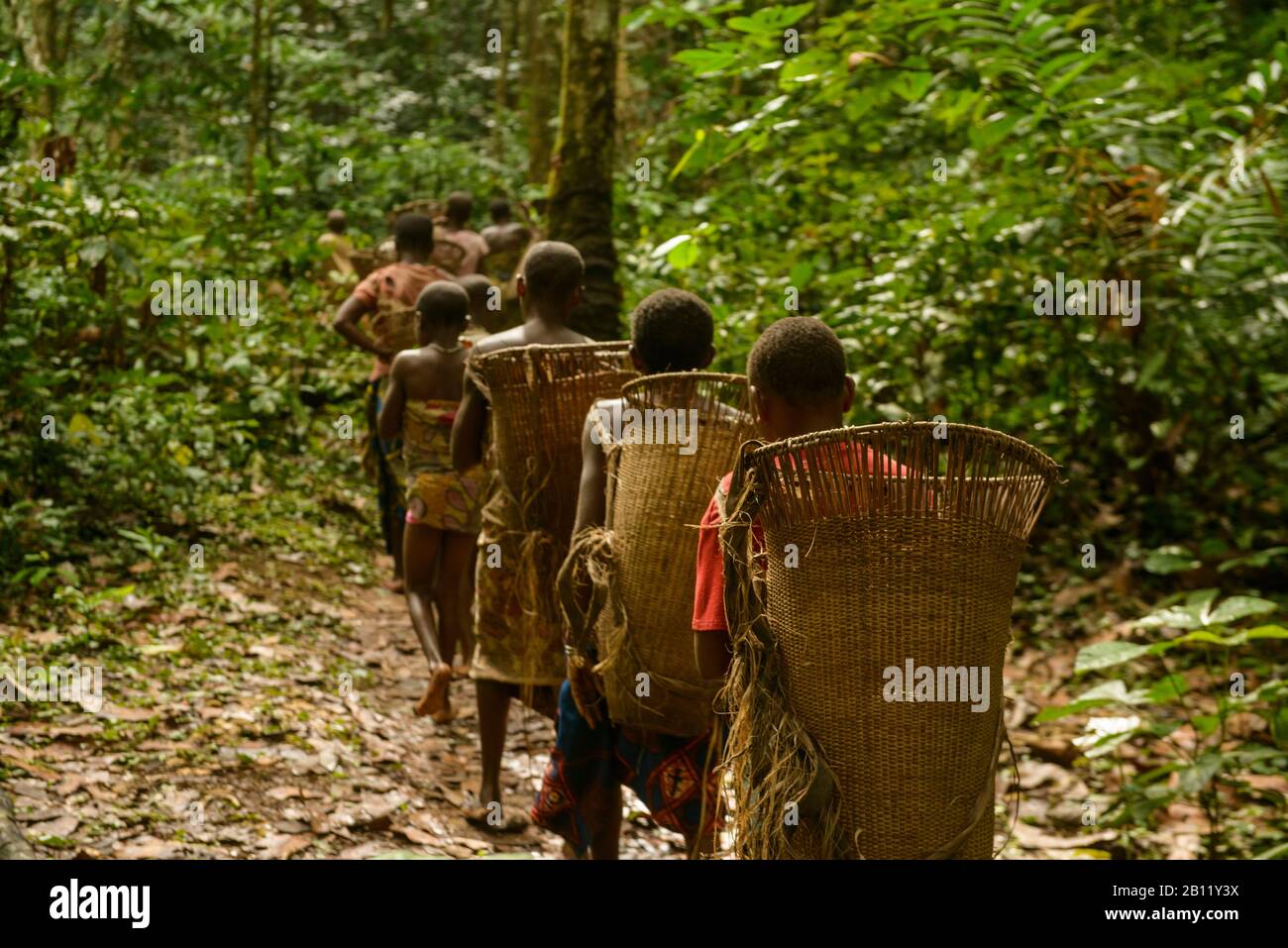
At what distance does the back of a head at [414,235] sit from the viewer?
7.84 metres

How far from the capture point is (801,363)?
8.64 ft

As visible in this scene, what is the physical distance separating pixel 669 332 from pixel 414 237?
4569 millimetres

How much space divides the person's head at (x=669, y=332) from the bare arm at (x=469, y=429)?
4.03 feet

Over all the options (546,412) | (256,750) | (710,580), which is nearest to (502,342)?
(546,412)

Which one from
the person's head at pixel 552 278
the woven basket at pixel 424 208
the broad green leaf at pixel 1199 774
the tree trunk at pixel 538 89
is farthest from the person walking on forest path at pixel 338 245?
the broad green leaf at pixel 1199 774

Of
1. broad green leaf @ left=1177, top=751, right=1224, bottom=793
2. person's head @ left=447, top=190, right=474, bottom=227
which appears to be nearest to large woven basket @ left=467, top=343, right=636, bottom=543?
broad green leaf @ left=1177, top=751, right=1224, bottom=793

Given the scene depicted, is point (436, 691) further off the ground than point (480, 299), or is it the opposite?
point (480, 299)

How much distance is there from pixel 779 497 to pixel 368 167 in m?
14.6

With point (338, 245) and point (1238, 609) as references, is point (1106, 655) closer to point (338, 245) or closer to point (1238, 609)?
point (1238, 609)

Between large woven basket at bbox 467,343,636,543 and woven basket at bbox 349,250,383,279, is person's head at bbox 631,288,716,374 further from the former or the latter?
woven basket at bbox 349,250,383,279

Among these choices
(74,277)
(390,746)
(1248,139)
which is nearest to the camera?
(390,746)

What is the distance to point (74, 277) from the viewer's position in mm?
8125
